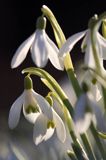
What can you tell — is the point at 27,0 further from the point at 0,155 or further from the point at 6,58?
the point at 0,155

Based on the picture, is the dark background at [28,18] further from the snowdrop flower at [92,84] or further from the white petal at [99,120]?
the white petal at [99,120]

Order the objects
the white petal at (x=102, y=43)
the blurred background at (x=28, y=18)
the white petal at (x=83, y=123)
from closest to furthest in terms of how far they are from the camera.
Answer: the white petal at (x=83, y=123) → the white petal at (x=102, y=43) → the blurred background at (x=28, y=18)

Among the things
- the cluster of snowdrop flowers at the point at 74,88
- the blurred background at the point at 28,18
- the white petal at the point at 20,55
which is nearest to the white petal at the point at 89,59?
the cluster of snowdrop flowers at the point at 74,88

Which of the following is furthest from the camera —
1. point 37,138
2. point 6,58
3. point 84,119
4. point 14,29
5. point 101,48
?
point 14,29

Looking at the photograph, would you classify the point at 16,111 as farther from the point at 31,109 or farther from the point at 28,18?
the point at 28,18

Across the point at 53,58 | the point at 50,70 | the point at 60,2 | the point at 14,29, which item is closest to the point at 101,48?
the point at 53,58

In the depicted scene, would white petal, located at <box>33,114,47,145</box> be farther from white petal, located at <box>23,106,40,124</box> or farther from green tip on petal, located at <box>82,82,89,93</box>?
green tip on petal, located at <box>82,82,89,93</box>

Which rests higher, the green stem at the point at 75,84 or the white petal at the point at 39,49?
A: the white petal at the point at 39,49

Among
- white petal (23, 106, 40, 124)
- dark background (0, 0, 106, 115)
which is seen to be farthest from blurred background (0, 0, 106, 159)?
white petal (23, 106, 40, 124)
